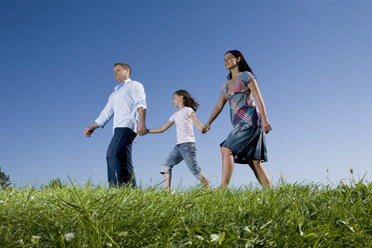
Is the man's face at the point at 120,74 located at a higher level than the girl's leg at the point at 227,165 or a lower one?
higher

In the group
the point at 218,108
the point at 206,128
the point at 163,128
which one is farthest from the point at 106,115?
the point at 218,108

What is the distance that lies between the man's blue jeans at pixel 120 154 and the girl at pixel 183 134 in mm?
1018

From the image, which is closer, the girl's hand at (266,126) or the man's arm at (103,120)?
the girl's hand at (266,126)

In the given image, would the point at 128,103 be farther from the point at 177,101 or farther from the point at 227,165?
the point at 227,165

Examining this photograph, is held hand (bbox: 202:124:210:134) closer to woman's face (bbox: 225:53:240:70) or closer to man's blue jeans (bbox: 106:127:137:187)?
woman's face (bbox: 225:53:240:70)

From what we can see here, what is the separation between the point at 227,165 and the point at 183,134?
2220 mm

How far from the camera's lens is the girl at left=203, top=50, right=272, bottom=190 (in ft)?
19.7

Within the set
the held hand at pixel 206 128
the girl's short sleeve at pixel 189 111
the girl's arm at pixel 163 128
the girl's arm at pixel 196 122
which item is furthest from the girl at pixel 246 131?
the girl's arm at pixel 163 128

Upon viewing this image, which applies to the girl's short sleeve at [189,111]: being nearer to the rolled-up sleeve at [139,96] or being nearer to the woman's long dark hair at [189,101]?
the woman's long dark hair at [189,101]

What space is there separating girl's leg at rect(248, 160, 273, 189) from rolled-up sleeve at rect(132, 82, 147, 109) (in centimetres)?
229

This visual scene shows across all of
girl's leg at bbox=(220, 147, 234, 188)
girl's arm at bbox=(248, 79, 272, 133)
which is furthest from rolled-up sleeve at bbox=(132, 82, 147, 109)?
girl's arm at bbox=(248, 79, 272, 133)

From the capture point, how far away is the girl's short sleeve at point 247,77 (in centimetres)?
612

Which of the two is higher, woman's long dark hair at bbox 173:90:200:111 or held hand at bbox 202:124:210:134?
woman's long dark hair at bbox 173:90:200:111

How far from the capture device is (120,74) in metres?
7.43
